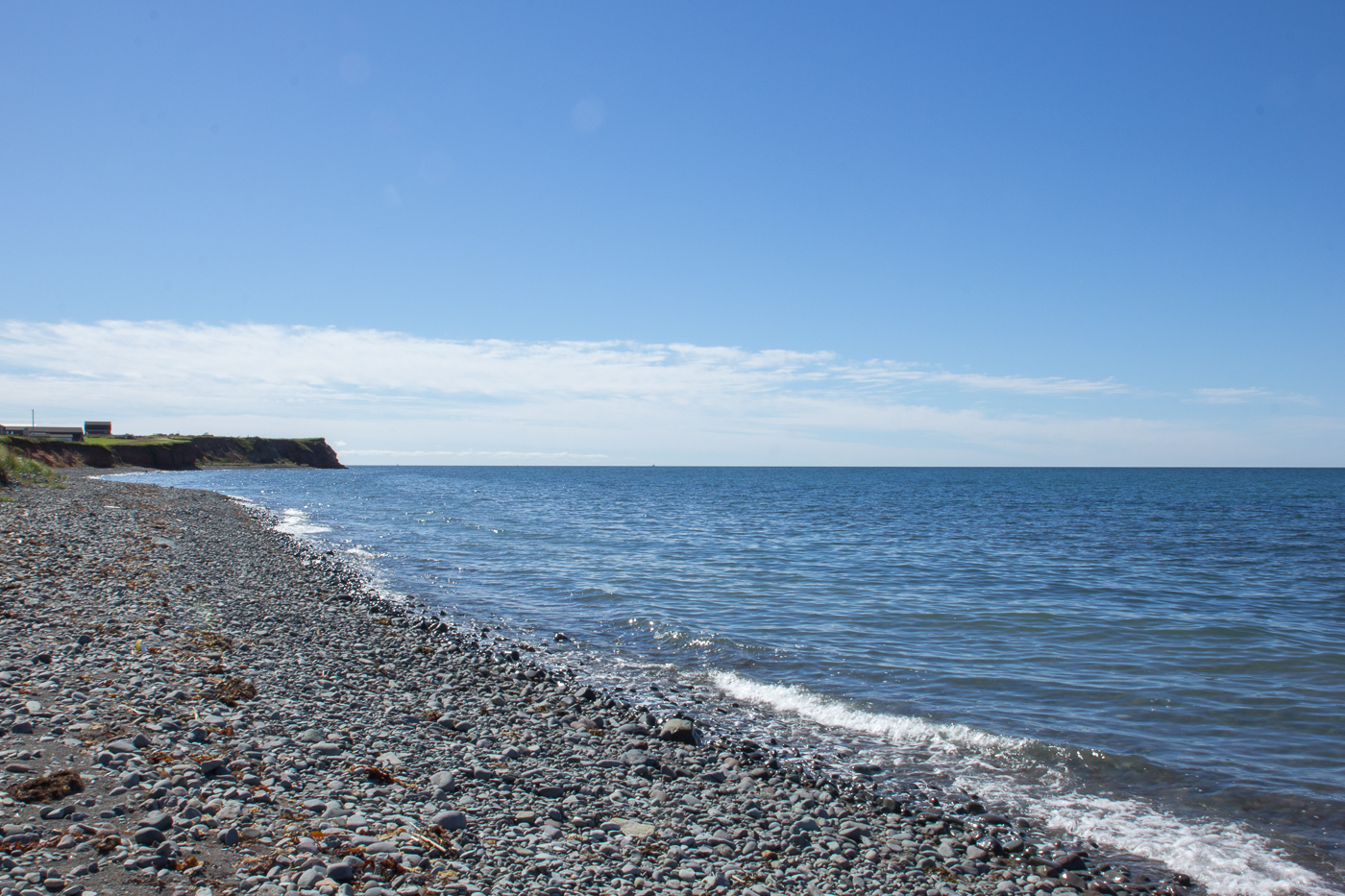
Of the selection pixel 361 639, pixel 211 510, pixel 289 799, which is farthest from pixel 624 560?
pixel 211 510

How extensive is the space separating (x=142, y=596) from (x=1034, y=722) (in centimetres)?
1922

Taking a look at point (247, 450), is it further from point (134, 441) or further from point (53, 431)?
point (53, 431)

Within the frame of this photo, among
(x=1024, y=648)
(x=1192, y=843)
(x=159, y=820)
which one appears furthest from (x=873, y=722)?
(x=159, y=820)

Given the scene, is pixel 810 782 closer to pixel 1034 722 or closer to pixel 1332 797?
pixel 1034 722

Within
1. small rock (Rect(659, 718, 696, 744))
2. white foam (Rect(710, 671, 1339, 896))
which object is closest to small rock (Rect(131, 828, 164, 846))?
small rock (Rect(659, 718, 696, 744))

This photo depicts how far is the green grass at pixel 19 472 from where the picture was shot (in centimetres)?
4528

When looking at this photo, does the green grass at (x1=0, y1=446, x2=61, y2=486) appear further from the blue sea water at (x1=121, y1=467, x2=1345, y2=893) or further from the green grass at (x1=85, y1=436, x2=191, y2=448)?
the green grass at (x1=85, y1=436, x2=191, y2=448)

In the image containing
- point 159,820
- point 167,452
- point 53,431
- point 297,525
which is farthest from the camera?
point 167,452

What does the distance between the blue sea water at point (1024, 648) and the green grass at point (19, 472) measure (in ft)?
65.4

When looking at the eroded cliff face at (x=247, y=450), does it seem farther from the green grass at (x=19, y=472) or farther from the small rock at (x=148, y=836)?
the small rock at (x=148, y=836)

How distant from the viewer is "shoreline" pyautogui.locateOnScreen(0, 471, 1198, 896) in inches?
240

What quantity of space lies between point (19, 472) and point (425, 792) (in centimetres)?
6270

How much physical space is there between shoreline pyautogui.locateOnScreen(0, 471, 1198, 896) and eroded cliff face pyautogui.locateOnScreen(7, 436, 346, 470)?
258ft

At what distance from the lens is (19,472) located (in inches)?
2046
